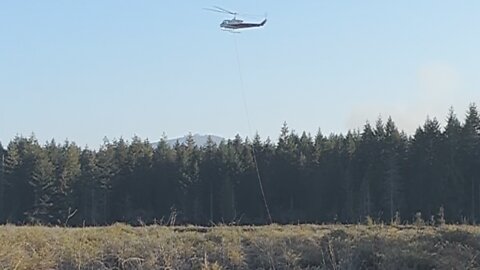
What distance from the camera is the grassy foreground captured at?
10508mm

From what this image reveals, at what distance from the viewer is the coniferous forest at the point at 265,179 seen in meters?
49.1

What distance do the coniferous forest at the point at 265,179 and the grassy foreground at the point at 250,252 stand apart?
33.5 m

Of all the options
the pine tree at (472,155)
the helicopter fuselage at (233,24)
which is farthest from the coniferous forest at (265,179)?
the helicopter fuselage at (233,24)

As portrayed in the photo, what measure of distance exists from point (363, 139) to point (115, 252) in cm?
4608

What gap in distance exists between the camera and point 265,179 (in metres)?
59.6

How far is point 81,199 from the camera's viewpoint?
5531 cm

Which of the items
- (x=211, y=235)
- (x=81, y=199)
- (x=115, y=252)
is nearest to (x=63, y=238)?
(x=115, y=252)

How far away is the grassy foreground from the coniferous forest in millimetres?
33502

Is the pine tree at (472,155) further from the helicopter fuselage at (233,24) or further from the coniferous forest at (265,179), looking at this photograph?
the helicopter fuselage at (233,24)

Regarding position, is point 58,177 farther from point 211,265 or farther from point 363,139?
point 211,265

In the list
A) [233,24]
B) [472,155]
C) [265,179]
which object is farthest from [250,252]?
[265,179]

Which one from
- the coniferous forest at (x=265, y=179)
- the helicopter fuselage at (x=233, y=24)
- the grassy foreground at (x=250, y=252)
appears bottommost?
the grassy foreground at (x=250, y=252)

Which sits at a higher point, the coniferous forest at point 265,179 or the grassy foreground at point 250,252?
the coniferous forest at point 265,179

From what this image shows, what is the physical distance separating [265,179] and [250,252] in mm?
48076
